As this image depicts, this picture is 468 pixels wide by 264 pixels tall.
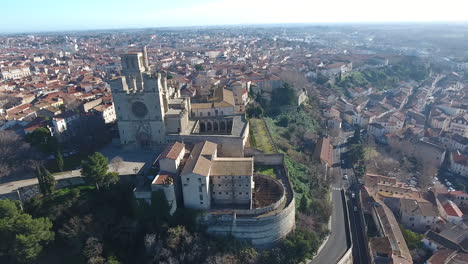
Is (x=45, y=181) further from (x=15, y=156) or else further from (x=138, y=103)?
(x=138, y=103)

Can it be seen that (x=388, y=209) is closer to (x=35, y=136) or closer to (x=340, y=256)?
(x=340, y=256)

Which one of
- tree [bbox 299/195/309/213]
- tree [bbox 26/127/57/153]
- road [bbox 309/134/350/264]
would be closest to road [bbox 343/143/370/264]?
road [bbox 309/134/350/264]

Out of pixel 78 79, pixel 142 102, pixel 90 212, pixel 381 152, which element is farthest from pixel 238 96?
pixel 78 79

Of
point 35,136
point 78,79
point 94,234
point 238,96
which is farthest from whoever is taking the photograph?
point 78,79

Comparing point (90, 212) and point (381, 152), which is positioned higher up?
point (90, 212)

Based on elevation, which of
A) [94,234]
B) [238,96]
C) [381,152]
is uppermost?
[238,96]

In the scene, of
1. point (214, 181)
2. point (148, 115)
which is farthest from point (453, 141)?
point (148, 115)
